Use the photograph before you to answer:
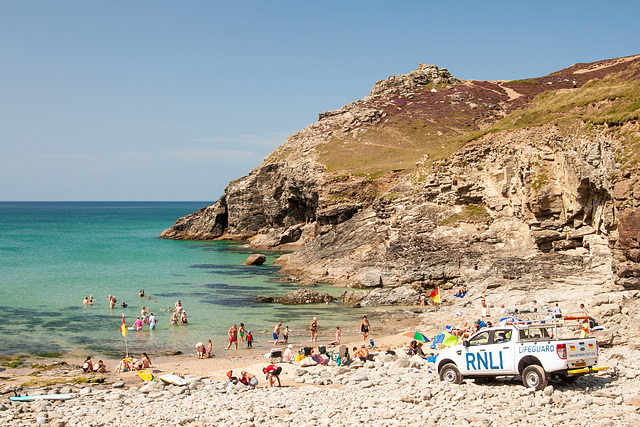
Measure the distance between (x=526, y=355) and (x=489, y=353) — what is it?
3.37 ft

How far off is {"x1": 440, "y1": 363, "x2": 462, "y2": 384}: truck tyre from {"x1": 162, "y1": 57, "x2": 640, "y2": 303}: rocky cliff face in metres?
13.4

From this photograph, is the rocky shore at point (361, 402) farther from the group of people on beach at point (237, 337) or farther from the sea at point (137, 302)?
the sea at point (137, 302)

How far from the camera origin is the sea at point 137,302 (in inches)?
1107

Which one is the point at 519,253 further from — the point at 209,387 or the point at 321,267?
the point at 209,387

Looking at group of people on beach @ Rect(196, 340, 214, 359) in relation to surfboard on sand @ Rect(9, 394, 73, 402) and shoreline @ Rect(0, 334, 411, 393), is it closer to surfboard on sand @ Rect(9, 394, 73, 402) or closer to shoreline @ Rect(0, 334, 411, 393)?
shoreline @ Rect(0, 334, 411, 393)

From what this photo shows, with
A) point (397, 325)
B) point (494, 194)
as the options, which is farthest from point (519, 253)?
point (397, 325)

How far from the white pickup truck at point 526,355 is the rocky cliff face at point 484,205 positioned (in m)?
13.0

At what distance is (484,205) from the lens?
153 ft

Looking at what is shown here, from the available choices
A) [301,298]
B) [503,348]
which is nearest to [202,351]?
[301,298]

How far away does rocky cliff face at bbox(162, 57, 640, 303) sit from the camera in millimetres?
31047

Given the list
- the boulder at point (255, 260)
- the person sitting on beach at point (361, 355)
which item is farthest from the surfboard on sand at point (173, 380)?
the boulder at point (255, 260)

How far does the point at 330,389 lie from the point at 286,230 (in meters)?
64.7

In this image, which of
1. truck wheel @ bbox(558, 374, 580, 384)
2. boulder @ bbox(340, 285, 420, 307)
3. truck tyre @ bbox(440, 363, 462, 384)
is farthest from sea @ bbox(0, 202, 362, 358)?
truck wheel @ bbox(558, 374, 580, 384)

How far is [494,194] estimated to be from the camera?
4534cm
